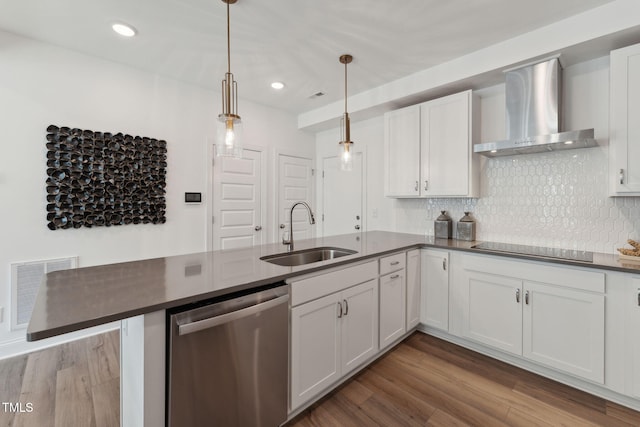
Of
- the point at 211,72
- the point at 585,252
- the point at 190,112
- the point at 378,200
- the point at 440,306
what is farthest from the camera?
the point at 378,200

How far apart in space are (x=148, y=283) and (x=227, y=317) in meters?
0.43

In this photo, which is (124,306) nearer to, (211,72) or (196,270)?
(196,270)

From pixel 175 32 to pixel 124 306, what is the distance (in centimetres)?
225

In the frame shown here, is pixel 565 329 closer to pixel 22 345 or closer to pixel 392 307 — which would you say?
pixel 392 307

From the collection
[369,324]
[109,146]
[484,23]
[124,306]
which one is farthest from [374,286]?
[109,146]

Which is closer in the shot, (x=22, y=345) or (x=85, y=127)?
(x=22, y=345)

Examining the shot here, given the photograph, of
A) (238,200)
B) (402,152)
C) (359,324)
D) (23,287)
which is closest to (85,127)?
(23,287)

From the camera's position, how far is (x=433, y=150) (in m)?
2.96

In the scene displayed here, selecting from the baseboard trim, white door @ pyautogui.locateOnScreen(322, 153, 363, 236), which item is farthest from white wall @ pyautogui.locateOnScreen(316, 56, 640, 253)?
the baseboard trim

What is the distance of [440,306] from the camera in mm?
2652

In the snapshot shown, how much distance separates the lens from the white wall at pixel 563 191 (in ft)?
7.38

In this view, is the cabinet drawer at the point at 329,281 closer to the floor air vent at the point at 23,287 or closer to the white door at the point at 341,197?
the white door at the point at 341,197

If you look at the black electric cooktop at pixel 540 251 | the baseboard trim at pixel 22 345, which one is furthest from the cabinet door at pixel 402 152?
the baseboard trim at pixel 22 345

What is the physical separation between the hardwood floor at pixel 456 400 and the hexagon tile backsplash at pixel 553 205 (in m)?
1.17
